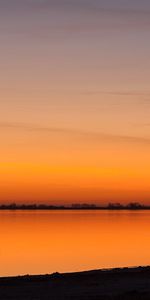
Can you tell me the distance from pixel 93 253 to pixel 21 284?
95.1 feet

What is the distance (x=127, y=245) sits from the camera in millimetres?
62156

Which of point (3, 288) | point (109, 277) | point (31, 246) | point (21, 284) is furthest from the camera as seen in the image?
point (31, 246)

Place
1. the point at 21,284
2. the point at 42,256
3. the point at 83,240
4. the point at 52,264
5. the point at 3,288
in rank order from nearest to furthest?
the point at 3,288 → the point at 21,284 → the point at 52,264 → the point at 42,256 → the point at 83,240

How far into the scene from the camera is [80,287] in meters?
23.1

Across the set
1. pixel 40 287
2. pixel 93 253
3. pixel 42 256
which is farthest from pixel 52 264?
pixel 40 287

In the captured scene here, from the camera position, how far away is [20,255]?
2008 inches

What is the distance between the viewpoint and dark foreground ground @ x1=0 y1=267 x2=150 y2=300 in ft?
66.7

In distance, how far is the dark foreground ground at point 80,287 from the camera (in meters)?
20.3

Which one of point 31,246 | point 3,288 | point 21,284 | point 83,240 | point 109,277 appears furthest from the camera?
point 83,240

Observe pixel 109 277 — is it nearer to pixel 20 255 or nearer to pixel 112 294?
pixel 112 294

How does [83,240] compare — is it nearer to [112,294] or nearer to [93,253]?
[93,253]

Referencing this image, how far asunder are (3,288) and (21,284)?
156cm

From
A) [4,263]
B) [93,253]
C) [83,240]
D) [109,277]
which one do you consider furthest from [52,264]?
[83,240]

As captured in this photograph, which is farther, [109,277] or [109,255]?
[109,255]
